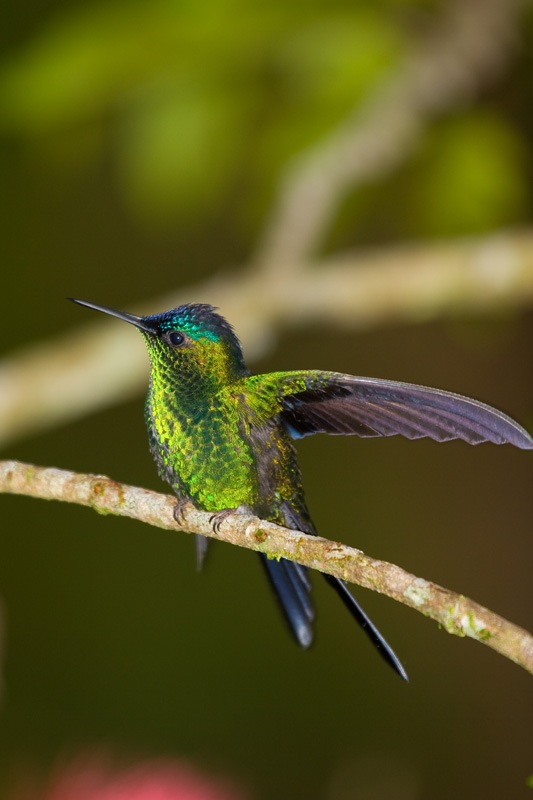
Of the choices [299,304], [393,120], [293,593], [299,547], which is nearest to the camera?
[299,547]

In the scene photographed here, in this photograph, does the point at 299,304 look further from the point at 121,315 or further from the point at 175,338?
the point at 121,315

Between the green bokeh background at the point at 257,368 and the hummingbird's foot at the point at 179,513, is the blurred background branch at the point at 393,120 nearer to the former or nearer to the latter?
the green bokeh background at the point at 257,368

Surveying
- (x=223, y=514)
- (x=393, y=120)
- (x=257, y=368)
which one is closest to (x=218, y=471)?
(x=223, y=514)

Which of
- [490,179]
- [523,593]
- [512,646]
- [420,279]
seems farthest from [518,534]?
[512,646]

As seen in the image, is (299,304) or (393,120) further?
(393,120)

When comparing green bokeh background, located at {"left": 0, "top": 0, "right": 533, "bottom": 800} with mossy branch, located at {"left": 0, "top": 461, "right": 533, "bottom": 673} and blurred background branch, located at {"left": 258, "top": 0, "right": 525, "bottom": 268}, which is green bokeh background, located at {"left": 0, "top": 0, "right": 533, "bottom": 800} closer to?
blurred background branch, located at {"left": 258, "top": 0, "right": 525, "bottom": 268}

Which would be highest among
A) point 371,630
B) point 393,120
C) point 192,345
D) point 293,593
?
point 393,120

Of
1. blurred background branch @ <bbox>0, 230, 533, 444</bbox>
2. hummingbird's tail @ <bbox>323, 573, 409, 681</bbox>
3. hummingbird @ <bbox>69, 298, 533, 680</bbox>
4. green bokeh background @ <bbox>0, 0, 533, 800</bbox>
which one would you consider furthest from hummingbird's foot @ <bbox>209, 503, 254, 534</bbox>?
green bokeh background @ <bbox>0, 0, 533, 800</bbox>
